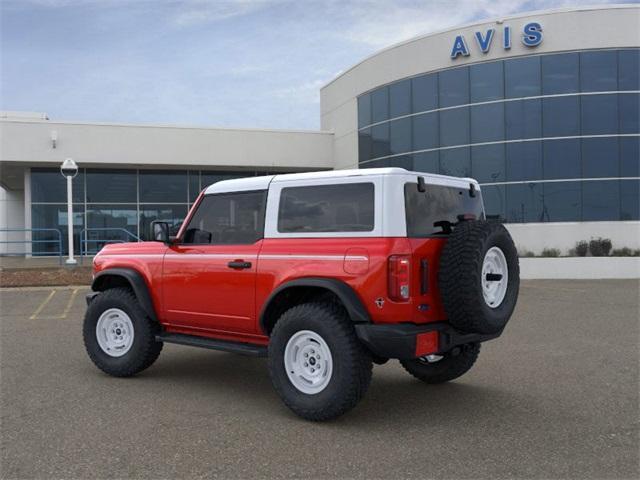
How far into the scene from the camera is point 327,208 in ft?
16.5

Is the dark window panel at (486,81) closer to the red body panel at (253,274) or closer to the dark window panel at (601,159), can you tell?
the dark window panel at (601,159)

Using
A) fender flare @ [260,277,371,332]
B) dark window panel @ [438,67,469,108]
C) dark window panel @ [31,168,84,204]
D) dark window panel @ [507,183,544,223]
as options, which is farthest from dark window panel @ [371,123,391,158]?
fender flare @ [260,277,371,332]

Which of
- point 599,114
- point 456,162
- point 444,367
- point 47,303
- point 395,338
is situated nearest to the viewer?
point 395,338

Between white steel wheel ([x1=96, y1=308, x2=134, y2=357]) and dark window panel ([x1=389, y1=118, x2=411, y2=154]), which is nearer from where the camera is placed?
white steel wheel ([x1=96, y1=308, x2=134, y2=357])

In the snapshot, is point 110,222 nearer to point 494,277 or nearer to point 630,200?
point 630,200

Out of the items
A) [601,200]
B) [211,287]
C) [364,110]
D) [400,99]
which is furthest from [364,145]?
[211,287]

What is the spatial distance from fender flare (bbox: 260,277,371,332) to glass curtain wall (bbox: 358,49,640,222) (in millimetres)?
16326

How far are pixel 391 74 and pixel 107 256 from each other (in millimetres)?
19375

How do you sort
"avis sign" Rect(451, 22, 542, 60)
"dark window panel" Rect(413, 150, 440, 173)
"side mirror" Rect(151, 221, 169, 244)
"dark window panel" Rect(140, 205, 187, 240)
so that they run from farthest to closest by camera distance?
"dark window panel" Rect(140, 205, 187, 240), "dark window panel" Rect(413, 150, 440, 173), "avis sign" Rect(451, 22, 542, 60), "side mirror" Rect(151, 221, 169, 244)

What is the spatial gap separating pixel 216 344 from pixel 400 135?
19.3 meters

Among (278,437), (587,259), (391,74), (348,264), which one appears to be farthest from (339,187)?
(391,74)

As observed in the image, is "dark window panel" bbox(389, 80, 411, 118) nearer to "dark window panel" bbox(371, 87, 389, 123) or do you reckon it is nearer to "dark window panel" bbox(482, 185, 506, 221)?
"dark window panel" bbox(371, 87, 389, 123)

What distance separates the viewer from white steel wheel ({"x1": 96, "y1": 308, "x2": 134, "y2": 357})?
20.7ft

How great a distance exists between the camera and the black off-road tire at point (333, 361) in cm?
454
